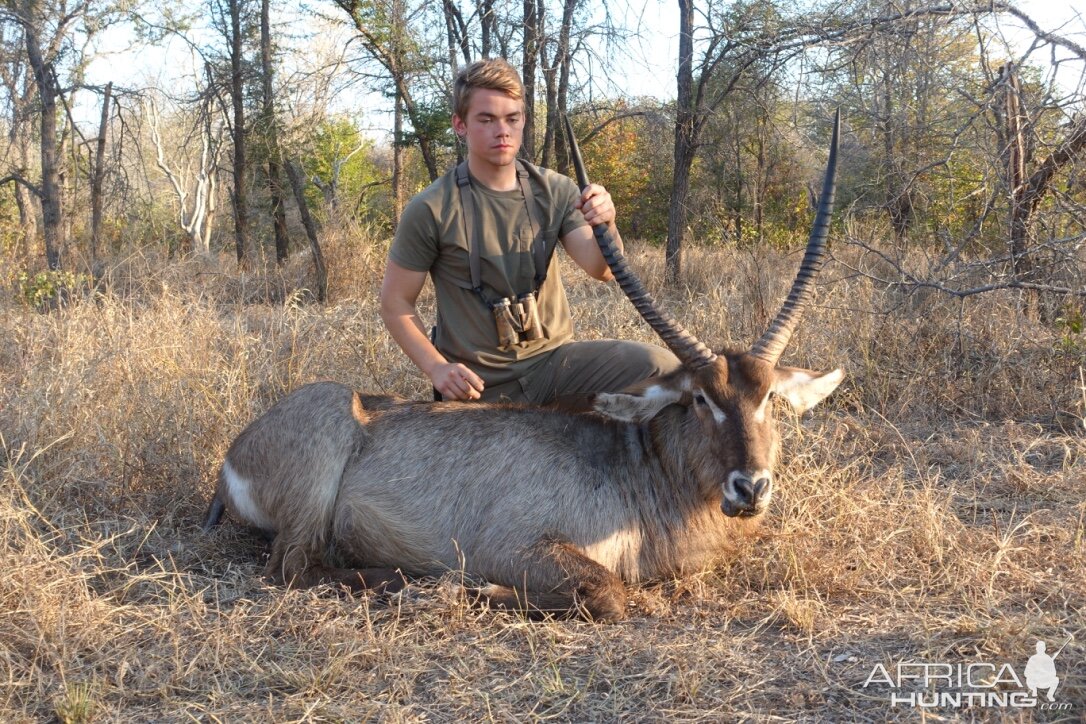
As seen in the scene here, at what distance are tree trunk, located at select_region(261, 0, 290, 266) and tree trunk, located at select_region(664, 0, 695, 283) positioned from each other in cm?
661

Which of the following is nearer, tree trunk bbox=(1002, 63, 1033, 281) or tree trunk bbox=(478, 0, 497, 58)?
tree trunk bbox=(1002, 63, 1033, 281)

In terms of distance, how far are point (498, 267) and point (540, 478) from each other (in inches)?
51.3

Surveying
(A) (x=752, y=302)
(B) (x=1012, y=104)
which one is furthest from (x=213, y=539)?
(B) (x=1012, y=104)

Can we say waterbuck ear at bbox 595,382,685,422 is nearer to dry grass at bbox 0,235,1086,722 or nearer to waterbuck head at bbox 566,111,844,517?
waterbuck head at bbox 566,111,844,517

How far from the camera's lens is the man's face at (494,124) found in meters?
4.27

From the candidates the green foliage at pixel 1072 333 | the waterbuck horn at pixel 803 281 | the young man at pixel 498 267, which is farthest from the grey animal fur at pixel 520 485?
the green foliage at pixel 1072 333

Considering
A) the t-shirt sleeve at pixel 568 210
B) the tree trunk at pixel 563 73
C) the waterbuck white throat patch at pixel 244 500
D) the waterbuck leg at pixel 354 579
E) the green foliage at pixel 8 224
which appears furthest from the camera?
the green foliage at pixel 8 224

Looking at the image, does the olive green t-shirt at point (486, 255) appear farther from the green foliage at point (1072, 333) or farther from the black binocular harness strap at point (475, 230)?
the green foliage at point (1072, 333)

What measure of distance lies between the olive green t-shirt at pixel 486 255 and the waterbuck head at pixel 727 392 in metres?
0.77

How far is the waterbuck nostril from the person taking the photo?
10.4 feet

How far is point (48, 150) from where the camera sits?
1284 cm

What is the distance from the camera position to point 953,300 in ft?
20.2

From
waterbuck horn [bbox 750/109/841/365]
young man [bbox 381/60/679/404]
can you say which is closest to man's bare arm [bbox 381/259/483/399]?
young man [bbox 381/60/679/404]

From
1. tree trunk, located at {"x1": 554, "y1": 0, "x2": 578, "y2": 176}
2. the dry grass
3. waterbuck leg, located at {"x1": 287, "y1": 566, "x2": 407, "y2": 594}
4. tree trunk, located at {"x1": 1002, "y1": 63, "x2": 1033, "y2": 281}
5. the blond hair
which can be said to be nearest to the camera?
the dry grass
